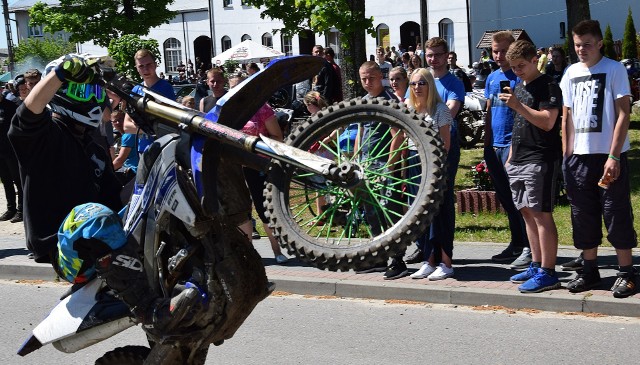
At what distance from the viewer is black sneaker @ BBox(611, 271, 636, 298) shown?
→ 23.8 feet

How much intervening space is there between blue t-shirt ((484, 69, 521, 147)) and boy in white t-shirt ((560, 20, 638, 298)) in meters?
1.08

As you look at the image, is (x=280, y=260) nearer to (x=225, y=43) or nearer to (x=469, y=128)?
(x=469, y=128)

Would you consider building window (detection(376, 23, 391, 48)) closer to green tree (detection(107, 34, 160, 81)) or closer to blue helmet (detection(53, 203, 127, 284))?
green tree (detection(107, 34, 160, 81))

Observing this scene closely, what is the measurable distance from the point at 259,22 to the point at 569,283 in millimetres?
47615

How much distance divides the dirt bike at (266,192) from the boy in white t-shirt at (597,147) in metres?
3.59

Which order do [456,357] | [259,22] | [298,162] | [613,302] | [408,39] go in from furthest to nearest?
[259,22] → [408,39] → [613,302] → [456,357] → [298,162]

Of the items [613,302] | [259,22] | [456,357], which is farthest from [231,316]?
[259,22]

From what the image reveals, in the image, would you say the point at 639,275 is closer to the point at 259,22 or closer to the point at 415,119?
the point at 415,119

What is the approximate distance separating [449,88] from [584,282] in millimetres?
2128

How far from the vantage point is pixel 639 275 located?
7.76 meters

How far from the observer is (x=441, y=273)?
8.32 meters

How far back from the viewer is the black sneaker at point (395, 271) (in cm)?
846

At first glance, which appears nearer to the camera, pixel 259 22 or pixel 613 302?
pixel 613 302

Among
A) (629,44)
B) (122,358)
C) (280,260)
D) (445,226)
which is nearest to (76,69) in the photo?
(122,358)
